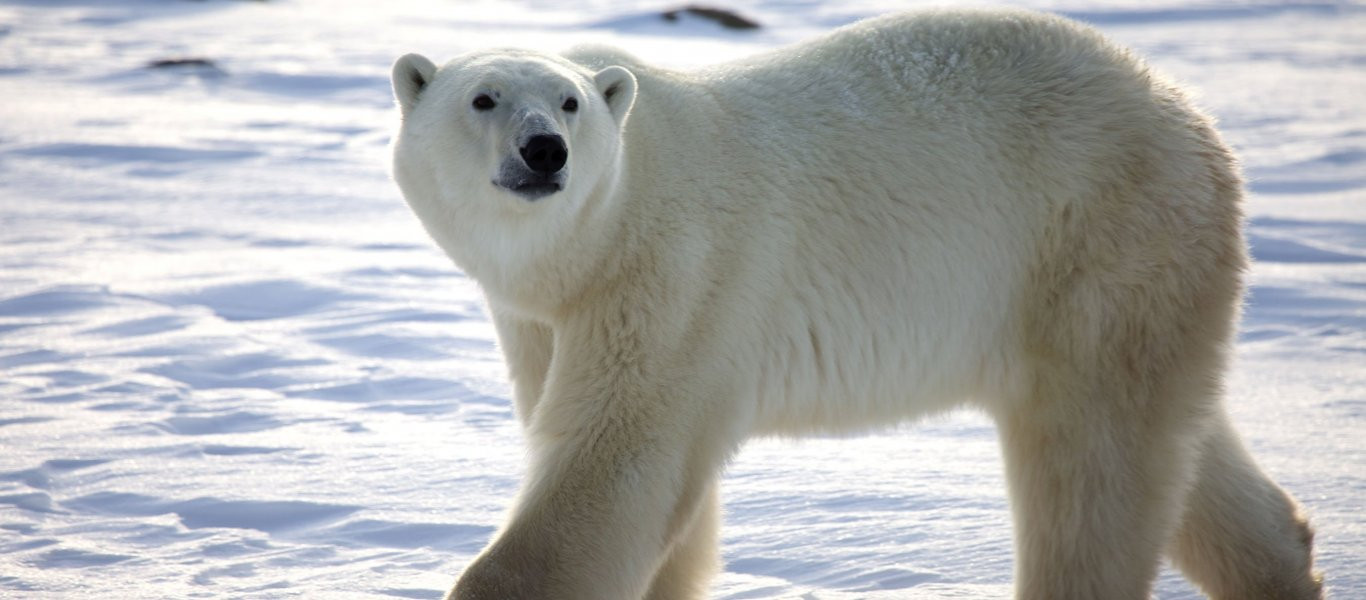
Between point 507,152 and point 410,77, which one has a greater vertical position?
point 410,77

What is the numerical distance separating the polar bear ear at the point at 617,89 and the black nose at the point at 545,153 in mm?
260

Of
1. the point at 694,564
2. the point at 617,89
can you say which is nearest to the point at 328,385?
the point at 694,564

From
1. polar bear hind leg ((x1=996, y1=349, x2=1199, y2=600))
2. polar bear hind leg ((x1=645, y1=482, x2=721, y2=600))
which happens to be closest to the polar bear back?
polar bear hind leg ((x1=996, y1=349, x2=1199, y2=600))

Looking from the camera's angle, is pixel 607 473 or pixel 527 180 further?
pixel 607 473

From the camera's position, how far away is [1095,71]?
338 centimetres

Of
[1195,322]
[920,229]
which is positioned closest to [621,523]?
[920,229]

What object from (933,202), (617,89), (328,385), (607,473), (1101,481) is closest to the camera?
(607,473)

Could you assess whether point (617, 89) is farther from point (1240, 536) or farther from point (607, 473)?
point (1240, 536)

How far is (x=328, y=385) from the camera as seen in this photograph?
524 centimetres

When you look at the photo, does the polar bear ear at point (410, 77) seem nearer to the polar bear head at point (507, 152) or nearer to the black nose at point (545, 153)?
the polar bear head at point (507, 152)

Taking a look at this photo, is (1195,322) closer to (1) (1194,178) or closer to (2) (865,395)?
(1) (1194,178)

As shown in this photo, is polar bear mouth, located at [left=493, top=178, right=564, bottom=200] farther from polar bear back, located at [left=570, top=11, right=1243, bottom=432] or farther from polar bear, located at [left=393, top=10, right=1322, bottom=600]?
polar bear back, located at [left=570, top=11, right=1243, bottom=432]

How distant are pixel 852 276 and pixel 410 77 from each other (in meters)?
1.01

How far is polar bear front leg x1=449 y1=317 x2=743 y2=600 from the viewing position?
2.91m
